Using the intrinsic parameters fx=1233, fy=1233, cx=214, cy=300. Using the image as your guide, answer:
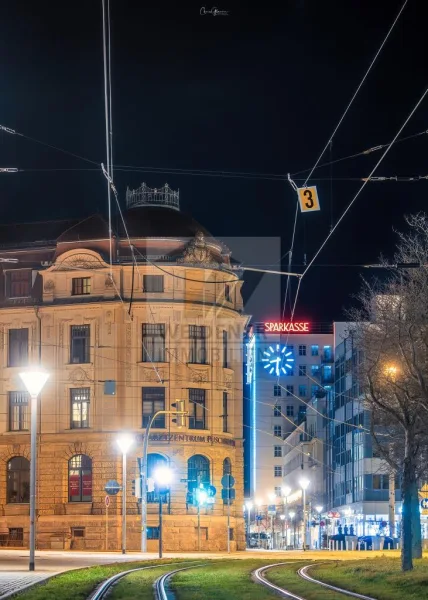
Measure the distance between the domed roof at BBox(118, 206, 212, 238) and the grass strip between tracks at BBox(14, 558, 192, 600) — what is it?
140ft

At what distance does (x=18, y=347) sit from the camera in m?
84.8

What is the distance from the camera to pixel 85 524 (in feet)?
262

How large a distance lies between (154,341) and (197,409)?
543 cm

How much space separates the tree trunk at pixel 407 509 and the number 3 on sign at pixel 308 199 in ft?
23.5

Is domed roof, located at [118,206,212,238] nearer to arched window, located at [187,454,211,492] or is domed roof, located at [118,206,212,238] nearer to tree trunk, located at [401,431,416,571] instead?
arched window, located at [187,454,211,492]

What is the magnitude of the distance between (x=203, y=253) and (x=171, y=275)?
8.72 feet

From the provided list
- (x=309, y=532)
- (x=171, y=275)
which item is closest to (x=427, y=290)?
(x=171, y=275)

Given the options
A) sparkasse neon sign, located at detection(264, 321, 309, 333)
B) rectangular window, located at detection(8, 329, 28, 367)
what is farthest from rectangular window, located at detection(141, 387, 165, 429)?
sparkasse neon sign, located at detection(264, 321, 309, 333)

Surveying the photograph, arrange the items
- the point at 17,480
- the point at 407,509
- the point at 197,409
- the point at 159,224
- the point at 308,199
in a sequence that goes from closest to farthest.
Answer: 1. the point at 407,509
2. the point at 308,199
3. the point at 17,480
4. the point at 197,409
5. the point at 159,224

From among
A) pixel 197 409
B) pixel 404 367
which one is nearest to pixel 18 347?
pixel 197 409

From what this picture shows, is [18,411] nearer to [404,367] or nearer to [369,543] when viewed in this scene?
[369,543]

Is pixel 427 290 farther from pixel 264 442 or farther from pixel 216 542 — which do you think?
pixel 264 442

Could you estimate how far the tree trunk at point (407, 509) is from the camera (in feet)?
114

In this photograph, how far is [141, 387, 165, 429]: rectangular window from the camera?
81.7 metres
